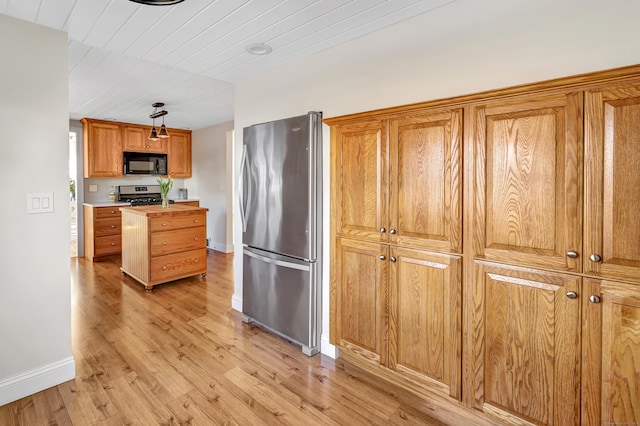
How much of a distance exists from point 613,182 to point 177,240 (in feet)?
14.0

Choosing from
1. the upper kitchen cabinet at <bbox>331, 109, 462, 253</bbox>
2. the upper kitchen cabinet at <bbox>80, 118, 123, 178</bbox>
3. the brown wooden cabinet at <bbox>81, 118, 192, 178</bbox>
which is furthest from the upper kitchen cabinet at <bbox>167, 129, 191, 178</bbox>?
the upper kitchen cabinet at <bbox>331, 109, 462, 253</bbox>

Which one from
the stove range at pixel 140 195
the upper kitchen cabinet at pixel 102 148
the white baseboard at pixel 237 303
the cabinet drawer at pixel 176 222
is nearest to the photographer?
the white baseboard at pixel 237 303

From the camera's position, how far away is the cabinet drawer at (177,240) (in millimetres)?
4125

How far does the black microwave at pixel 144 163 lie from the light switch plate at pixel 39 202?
443cm

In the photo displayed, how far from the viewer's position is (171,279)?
430 centimetres

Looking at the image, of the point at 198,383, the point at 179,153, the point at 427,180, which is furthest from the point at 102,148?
the point at 427,180

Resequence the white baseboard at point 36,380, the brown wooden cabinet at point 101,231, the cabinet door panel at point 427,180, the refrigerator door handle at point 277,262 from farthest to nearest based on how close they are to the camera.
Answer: the brown wooden cabinet at point 101,231, the refrigerator door handle at point 277,262, the white baseboard at point 36,380, the cabinet door panel at point 427,180

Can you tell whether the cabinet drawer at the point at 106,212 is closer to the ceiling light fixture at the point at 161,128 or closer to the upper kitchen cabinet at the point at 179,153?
the upper kitchen cabinet at the point at 179,153

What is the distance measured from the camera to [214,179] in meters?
6.65

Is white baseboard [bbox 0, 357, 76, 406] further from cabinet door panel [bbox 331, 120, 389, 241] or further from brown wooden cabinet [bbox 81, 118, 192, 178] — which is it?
brown wooden cabinet [bbox 81, 118, 192, 178]

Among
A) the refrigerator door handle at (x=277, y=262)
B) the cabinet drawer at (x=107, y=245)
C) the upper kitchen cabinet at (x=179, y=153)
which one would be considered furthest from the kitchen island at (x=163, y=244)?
the upper kitchen cabinet at (x=179, y=153)

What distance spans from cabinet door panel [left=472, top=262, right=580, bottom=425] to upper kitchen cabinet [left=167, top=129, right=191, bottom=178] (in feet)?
21.5

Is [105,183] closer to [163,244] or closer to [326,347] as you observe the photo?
[163,244]

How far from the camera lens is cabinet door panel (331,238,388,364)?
2.14 metres
